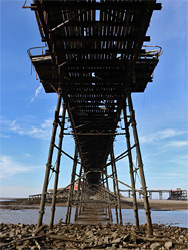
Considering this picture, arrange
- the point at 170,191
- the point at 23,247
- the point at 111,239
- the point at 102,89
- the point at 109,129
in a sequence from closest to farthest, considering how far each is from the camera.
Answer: the point at 23,247 → the point at 111,239 → the point at 102,89 → the point at 109,129 → the point at 170,191

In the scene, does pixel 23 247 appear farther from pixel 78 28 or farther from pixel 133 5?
pixel 133 5

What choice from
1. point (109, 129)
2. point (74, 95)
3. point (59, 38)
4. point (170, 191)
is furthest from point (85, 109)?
point (170, 191)

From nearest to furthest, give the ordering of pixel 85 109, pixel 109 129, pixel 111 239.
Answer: pixel 111 239 → pixel 85 109 → pixel 109 129

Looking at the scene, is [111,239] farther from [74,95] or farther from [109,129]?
[109,129]

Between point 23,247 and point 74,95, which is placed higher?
point 74,95

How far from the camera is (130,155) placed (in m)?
10.2

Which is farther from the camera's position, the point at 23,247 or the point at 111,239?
the point at 111,239

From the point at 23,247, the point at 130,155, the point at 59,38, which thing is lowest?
the point at 23,247

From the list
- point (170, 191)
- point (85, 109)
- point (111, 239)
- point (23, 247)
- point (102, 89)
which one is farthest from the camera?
point (170, 191)

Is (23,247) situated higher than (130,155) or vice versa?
(130,155)

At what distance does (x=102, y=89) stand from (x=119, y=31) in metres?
3.41

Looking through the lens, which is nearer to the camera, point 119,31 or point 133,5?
point 133,5

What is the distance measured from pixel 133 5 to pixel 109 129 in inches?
343

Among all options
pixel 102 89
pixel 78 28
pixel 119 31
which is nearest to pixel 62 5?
pixel 78 28
